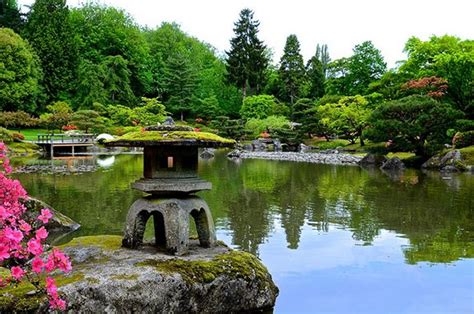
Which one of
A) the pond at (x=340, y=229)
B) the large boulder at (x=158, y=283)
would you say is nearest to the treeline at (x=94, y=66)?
the pond at (x=340, y=229)

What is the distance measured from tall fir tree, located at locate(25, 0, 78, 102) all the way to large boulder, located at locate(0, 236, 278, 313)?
4517cm

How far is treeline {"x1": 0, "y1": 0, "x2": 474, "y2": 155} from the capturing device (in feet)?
88.5

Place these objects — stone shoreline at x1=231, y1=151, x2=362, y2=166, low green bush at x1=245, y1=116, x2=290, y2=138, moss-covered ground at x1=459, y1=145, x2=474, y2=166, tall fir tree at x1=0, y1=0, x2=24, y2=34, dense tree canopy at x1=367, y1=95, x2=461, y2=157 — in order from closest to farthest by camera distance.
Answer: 1. moss-covered ground at x1=459, y1=145, x2=474, y2=166
2. dense tree canopy at x1=367, y1=95, x2=461, y2=157
3. stone shoreline at x1=231, y1=151, x2=362, y2=166
4. low green bush at x1=245, y1=116, x2=290, y2=138
5. tall fir tree at x1=0, y1=0, x2=24, y2=34

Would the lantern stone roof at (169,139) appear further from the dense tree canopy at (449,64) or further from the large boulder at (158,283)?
the dense tree canopy at (449,64)

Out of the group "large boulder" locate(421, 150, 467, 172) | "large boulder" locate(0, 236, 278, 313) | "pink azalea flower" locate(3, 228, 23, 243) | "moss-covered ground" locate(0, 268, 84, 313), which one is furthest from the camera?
"large boulder" locate(421, 150, 467, 172)

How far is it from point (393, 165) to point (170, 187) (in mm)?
20852

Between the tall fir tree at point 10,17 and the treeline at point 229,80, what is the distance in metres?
0.11

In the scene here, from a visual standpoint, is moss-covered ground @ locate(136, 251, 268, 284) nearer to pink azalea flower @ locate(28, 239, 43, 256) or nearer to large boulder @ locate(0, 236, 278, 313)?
large boulder @ locate(0, 236, 278, 313)

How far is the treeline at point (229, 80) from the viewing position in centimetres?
2697

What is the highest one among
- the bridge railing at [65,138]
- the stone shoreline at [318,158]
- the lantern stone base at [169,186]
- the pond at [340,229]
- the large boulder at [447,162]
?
the lantern stone base at [169,186]

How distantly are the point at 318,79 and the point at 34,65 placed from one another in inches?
1160

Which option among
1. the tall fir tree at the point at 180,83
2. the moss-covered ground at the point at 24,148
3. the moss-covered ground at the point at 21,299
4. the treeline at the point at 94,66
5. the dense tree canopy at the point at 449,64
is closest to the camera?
the moss-covered ground at the point at 21,299

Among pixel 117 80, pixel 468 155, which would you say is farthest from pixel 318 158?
pixel 117 80

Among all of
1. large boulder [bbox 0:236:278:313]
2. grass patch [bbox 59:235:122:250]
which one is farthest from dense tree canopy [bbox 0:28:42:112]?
large boulder [bbox 0:236:278:313]
